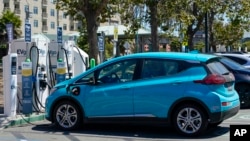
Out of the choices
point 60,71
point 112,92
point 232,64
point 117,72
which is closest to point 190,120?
point 112,92

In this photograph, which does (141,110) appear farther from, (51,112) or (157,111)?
(51,112)

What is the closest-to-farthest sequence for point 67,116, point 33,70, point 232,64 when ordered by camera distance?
1. point 67,116
2. point 33,70
3. point 232,64

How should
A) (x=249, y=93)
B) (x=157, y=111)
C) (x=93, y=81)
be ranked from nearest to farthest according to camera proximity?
(x=157, y=111) → (x=93, y=81) → (x=249, y=93)

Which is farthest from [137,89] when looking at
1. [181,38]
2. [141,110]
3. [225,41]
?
[225,41]

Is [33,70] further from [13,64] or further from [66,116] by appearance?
[66,116]

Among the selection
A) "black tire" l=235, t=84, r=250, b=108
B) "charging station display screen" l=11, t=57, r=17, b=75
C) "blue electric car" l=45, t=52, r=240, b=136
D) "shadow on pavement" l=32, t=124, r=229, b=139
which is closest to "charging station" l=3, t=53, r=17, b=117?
"charging station display screen" l=11, t=57, r=17, b=75

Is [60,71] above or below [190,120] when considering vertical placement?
above

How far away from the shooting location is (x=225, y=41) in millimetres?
54344

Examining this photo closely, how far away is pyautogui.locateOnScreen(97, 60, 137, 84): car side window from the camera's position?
28.6ft

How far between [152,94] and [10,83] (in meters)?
3.77

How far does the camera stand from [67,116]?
9.14m

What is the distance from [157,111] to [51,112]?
2381 millimetres

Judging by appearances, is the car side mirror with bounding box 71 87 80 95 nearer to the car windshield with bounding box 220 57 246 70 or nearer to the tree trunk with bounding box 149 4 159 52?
the car windshield with bounding box 220 57 246 70

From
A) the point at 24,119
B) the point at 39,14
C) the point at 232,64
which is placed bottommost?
the point at 24,119
